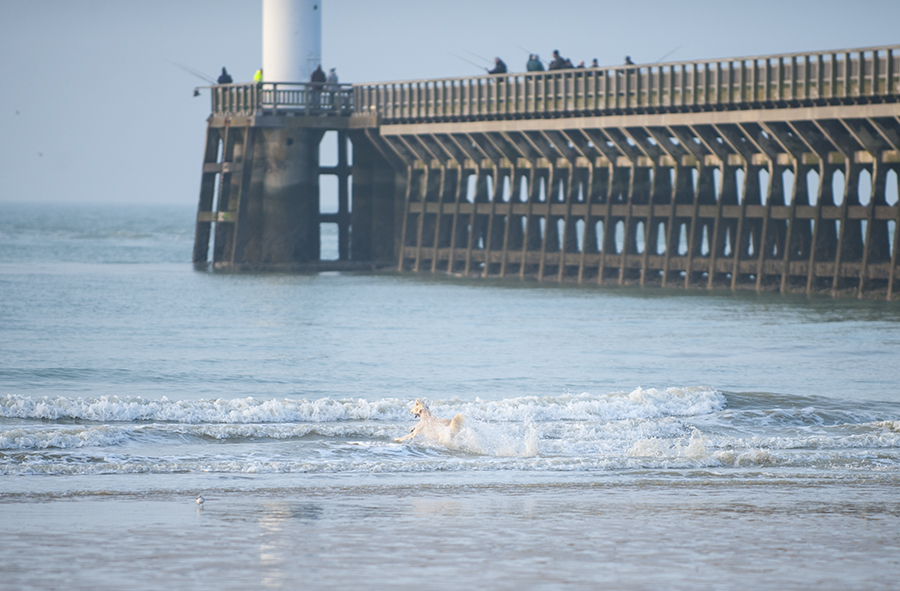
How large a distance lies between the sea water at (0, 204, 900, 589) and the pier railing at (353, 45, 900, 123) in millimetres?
5203

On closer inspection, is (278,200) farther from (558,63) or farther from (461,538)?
(461,538)

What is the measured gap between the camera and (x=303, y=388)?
1908 cm

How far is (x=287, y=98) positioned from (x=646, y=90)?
14172 mm

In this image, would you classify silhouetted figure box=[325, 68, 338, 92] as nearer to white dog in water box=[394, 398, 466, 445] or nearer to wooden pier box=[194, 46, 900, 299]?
wooden pier box=[194, 46, 900, 299]

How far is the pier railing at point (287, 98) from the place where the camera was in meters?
44.5

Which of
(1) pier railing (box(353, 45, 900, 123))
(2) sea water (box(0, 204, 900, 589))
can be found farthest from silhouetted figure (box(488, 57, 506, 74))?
(2) sea water (box(0, 204, 900, 589))

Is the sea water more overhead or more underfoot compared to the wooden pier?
more underfoot

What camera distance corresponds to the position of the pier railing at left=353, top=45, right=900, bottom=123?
30328mm

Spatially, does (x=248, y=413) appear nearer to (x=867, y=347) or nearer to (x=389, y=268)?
(x=867, y=347)

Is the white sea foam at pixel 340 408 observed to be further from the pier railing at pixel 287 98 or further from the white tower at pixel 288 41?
the white tower at pixel 288 41

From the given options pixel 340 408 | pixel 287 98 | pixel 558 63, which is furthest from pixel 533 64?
pixel 340 408

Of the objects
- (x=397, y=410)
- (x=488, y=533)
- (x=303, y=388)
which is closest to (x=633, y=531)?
(x=488, y=533)

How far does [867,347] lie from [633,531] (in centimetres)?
1556

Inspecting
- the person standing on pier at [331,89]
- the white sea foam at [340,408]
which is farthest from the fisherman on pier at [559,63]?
the white sea foam at [340,408]
